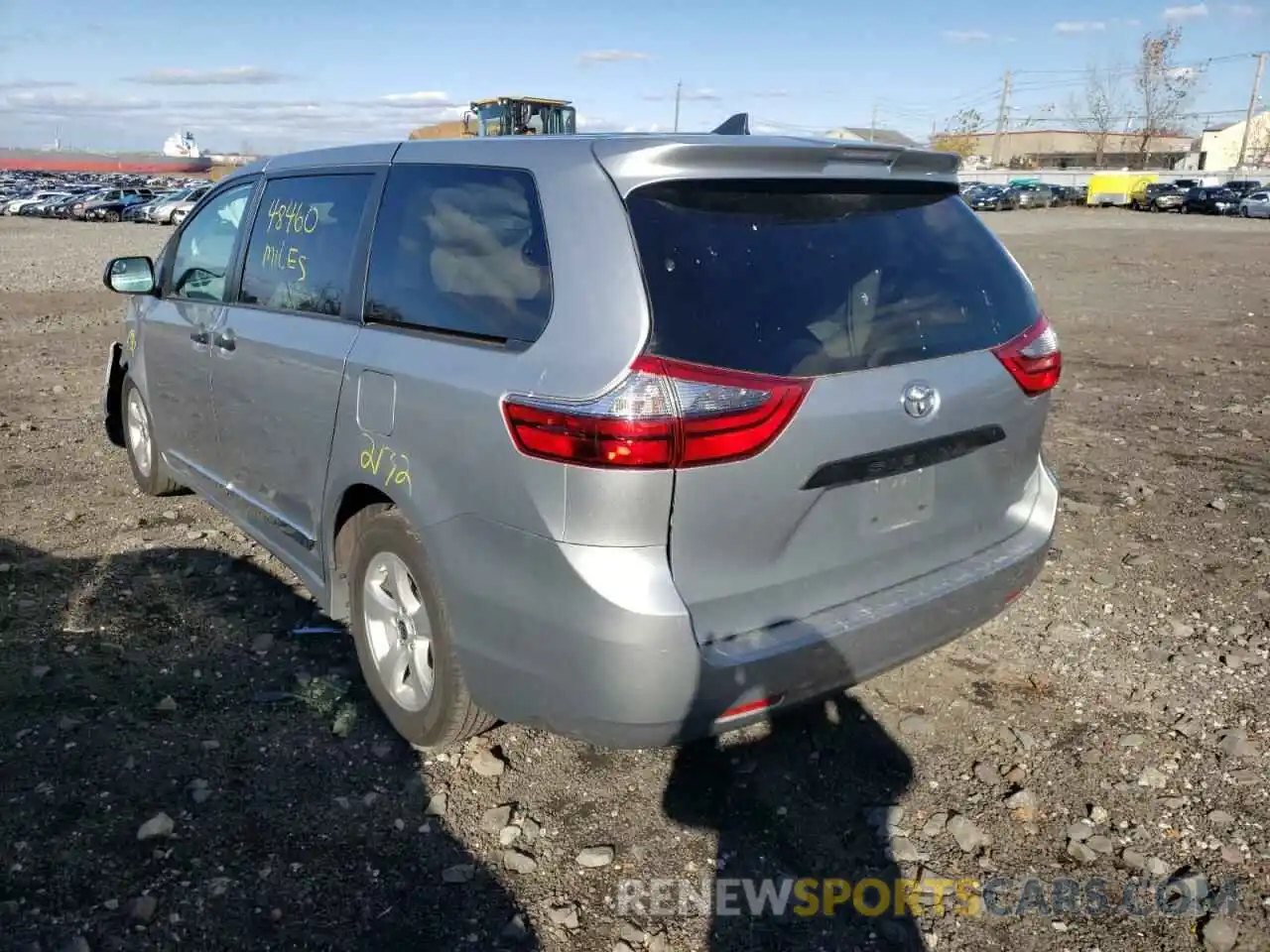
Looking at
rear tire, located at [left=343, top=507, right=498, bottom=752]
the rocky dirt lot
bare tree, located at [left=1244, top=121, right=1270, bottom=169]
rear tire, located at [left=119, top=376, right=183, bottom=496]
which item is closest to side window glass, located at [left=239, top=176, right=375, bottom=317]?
rear tire, located at [left=343, top=507, right=498, bottom=752]

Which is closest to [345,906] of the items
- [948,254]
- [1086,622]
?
[948,254]

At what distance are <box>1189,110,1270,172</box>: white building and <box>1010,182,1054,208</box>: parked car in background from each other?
46297 millimetres

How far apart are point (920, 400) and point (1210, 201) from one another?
178ft

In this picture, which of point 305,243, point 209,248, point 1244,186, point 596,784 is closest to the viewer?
point 596,784

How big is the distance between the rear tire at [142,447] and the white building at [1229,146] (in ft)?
348

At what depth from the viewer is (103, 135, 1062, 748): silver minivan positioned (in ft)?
7.86

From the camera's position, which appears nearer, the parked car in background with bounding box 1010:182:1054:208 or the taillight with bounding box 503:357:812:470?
the taillight with bounding box 503:357:812:470

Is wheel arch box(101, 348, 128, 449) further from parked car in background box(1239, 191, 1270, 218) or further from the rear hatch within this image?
parked car in background box(1239, 191, 1270, 218)

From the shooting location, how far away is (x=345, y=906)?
256 centimetres

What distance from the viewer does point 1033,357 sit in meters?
3.11

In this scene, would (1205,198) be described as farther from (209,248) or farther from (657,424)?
(657,424)

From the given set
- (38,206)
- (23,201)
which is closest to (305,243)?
(38,206)

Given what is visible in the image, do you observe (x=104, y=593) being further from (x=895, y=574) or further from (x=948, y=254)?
(x=948, y=254)

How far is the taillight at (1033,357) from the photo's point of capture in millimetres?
3035
